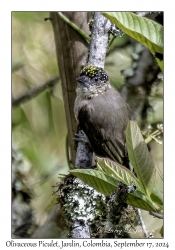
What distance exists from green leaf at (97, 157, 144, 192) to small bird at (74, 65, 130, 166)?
3.82ft

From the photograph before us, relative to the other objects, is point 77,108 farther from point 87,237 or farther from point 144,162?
point 144,162

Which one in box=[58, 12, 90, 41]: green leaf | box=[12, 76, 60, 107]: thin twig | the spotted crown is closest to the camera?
the spotted crown

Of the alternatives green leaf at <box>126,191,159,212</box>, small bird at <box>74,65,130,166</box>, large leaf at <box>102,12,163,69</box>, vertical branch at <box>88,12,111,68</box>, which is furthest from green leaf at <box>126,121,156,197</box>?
small bird at <box>74,65,130,166</box>

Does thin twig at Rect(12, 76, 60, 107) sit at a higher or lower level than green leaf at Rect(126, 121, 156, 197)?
higher

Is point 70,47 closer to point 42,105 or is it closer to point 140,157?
point 42,105

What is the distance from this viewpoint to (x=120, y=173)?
5.14 ft

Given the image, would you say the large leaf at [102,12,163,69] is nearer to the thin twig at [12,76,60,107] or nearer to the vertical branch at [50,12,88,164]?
the vertical branch at [50,12,88,164]

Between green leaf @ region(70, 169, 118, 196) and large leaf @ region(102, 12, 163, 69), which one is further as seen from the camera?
green leaf @ region(70, 169, 118, 196)

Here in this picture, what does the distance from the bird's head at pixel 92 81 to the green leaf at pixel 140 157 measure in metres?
1.17

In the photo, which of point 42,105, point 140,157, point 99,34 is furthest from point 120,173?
point 42,105

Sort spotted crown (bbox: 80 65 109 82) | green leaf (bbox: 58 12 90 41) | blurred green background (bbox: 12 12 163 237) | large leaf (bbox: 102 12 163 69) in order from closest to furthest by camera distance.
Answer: large leaf (bbox: 102 12 163 69) → spotted crown (bbox: 80 65 109 82) → green leaf (bbox: 58 12 90 41) → blurred green background (bbox: 12 12 163 237)

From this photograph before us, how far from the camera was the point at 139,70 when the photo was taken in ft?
11.6

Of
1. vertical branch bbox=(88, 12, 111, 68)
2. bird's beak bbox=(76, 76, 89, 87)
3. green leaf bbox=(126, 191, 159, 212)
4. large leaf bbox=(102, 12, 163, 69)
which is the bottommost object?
green leaf bbox=(126, 191, 159, 212)

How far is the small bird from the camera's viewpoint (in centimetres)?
286
